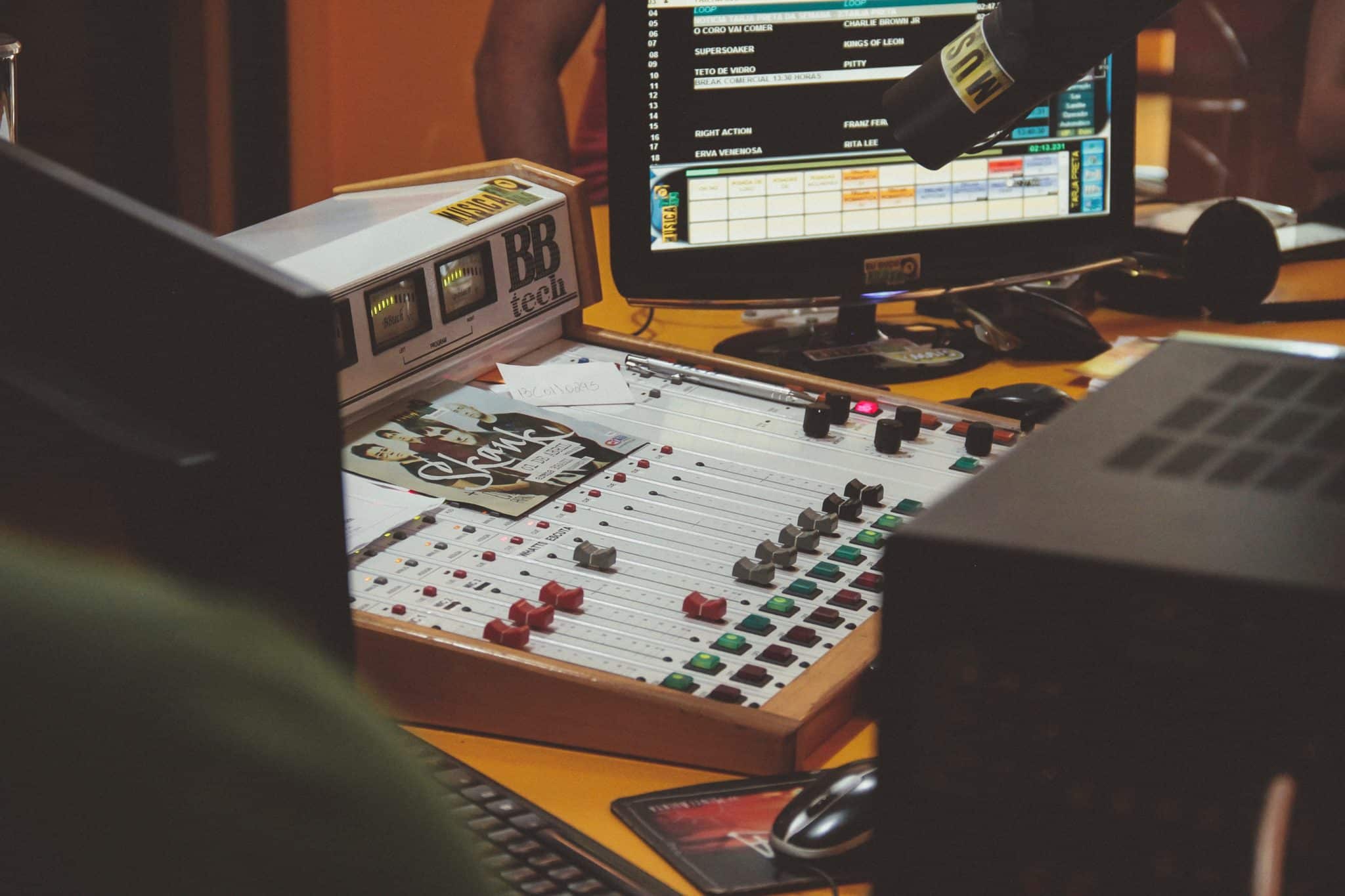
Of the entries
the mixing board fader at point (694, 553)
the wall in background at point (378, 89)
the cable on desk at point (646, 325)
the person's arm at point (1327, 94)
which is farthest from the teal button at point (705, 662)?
the wall in background at point (378, 89)

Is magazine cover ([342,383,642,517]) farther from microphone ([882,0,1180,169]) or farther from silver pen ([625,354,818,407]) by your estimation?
microphone ([882,0,1180,169])

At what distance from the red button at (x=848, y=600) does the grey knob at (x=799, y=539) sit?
59mm

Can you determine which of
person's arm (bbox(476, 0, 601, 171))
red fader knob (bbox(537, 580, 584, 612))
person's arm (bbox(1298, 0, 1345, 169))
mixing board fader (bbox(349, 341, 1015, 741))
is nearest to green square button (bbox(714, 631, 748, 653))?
mixing board fader (bbox(349, 341, 1015, 741))

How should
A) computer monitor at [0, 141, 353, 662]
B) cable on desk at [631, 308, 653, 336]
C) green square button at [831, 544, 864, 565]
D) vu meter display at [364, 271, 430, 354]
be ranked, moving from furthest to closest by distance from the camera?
cable on desk at [631, 308, 653, 336] → vu meter display at [364, 271, 430, 354] → green square button at [831, 544, 864, 565] → computer monitor at [0, 141, 353, 662]

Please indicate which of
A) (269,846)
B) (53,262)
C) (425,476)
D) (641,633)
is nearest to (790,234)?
(425,476)

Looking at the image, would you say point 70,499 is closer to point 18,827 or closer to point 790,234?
point 18,827

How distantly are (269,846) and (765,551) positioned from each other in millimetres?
794

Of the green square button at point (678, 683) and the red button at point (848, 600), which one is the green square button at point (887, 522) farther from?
the green square button at point (678, 683)

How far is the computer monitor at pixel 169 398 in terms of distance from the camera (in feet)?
1.52

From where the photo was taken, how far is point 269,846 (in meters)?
0.26

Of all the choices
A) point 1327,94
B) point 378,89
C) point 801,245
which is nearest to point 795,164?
point 801,245

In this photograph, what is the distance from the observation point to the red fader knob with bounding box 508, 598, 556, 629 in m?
0.94

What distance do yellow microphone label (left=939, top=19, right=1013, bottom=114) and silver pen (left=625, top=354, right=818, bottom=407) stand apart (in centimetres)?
49

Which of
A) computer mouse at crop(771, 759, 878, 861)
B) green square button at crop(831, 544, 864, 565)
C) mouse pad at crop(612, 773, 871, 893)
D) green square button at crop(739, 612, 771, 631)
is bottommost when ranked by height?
mouse pad at crop(612, 773, 871, 893)
